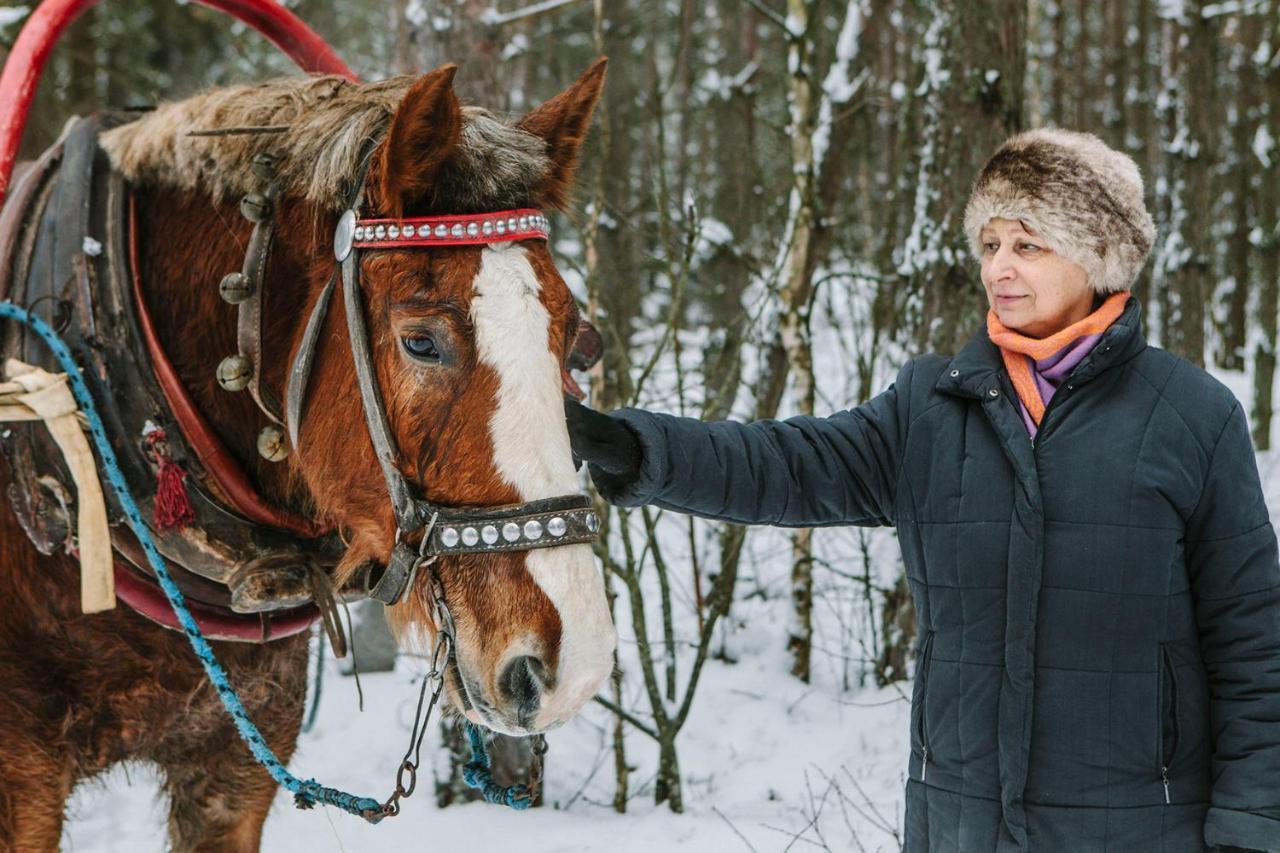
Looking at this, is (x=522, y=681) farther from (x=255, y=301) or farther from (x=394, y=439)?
(x=255, y=301)

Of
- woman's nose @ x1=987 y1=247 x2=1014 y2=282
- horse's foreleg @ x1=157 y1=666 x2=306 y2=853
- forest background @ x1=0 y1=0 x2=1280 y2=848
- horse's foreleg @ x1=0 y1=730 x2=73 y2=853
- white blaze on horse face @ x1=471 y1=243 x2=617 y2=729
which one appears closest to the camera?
white blaze on horse face @ x1=471 y1=243 x2=617 y2=729

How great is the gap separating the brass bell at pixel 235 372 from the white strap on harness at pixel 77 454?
0.26 meters

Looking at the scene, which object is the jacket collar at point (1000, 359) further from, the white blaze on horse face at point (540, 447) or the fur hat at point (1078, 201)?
the white blaze on horse face at point (540, 447)

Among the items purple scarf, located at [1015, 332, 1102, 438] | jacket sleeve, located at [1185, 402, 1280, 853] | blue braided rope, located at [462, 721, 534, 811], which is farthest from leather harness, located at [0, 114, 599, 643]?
jacket sleeve, located at [1185, 402, 1280, 853]

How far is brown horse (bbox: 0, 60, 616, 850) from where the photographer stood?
1.58 metres

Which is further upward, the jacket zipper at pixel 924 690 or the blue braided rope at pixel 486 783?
the jacket zipper at pixel 924 690

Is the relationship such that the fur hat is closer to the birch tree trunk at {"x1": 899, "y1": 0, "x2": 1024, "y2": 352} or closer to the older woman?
the older woman

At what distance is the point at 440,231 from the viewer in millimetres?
1662

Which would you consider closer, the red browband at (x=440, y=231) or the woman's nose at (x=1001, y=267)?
the red browband at (x=440, y=231)

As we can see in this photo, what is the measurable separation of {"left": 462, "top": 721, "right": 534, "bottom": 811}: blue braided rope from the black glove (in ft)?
1.70

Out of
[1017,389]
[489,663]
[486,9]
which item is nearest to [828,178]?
[486,9]

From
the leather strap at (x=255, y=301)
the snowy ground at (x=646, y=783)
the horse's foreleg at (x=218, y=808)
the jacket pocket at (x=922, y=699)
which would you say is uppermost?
the leather strap at (x=255, y=301)

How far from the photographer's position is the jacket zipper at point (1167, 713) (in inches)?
70.7

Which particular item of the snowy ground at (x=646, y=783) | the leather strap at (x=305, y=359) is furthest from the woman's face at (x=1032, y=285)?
the snowy ground at (x=646, y=783)
